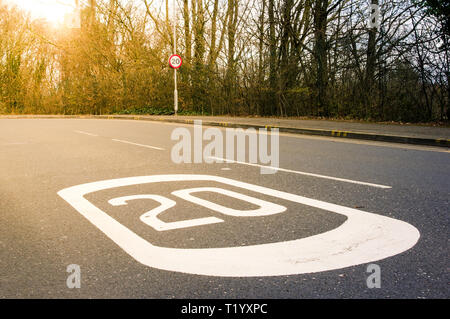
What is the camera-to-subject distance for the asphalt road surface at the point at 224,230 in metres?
2.99

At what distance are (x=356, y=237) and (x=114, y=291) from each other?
83.9 inches

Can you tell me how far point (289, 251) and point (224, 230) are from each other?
2.49ft

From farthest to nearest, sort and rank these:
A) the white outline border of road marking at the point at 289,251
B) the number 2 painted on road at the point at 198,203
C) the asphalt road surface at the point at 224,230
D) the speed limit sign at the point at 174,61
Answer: the speed limit sign at the point at 174,61 → the number 2 painted on road at the point at 198,203 → the white outline border of road marking at the point at 289,251 → the asphalt road surface at the point at 224,230

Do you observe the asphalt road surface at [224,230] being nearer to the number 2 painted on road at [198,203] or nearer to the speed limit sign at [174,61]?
the number 2 painted on road at [198,203]

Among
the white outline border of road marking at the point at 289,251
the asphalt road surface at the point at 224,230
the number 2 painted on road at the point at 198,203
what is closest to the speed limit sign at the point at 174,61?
the asphalt road surface at the point at 224,230

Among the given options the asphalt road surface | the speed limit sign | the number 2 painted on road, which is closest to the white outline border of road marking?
the asphalt road surface

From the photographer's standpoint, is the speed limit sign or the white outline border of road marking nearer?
the white outline border of road marking

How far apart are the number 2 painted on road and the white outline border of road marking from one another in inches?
13.7

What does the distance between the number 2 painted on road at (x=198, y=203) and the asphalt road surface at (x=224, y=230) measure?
0.6 inches

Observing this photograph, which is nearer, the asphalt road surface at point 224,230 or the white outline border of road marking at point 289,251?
the asphalt road surface at point 224,230

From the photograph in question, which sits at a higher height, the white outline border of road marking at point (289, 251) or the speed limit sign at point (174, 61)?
the speed limit sign at point (174, 61)

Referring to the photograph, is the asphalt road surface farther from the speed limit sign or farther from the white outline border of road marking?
the speed limit sign

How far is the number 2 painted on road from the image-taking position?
430 cm
